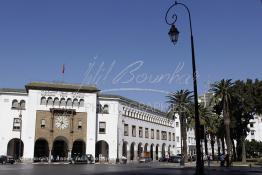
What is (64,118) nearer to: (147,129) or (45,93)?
(45,93)

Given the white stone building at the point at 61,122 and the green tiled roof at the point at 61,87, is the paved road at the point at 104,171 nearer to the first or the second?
the white stone building at the point at 61,122

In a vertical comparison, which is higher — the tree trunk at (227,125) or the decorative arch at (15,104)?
the decorative arch at (15,104)

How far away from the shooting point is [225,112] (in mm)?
65000

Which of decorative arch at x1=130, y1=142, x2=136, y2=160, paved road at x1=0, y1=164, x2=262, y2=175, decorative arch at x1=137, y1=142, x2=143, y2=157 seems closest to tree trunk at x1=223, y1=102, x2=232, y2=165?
paved road at x1=0, y1=164, x2=262, y2=175

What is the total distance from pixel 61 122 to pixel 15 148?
35.8 ft

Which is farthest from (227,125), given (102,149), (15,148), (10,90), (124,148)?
Answer: (15,148)

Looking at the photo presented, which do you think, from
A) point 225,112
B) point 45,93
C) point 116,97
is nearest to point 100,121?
point 116,97

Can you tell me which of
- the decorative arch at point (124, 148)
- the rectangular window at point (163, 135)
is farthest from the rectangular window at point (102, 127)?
the rectangular window at point (163, 135)

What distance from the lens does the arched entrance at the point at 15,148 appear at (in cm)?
7432

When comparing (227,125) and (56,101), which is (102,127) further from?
(227,125)

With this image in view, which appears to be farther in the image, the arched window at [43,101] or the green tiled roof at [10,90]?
the arched window at [43,101]

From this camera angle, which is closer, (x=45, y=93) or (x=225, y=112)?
(x=225, y=112)

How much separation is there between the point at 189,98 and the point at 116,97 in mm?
15835

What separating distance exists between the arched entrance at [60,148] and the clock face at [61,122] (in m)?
2.62
